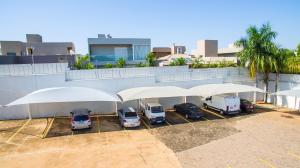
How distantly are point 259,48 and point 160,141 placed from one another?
59.5 feet

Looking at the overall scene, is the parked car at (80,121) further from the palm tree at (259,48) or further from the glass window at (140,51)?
the glass window at (140,51)

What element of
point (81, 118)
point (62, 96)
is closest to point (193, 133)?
point (81, 118)

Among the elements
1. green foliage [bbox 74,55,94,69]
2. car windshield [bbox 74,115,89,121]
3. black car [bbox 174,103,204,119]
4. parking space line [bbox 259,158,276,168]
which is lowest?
parking space line [bbox 259,158,276,168]

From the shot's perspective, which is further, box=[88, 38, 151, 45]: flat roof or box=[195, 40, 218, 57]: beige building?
box=[195, 40, 218, 57]: beige building

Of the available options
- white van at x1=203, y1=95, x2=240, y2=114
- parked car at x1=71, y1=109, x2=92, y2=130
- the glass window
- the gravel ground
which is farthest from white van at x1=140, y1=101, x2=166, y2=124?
the glass window

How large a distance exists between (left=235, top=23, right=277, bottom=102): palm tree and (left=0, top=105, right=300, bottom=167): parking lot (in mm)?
6661

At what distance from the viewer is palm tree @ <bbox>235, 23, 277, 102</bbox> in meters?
25.4

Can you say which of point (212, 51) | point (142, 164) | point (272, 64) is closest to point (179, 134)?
point (142, 164)

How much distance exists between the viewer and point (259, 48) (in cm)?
2592

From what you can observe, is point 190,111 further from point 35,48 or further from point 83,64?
point 35,48

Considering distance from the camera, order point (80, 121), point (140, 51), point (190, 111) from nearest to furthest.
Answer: point (80, 121) → point (190, 111) → point (140, 51)

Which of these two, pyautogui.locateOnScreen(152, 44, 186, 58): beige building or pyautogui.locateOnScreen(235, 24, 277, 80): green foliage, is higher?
pyautogui.locateOnScreen(152, 44, 186, 58): beige building

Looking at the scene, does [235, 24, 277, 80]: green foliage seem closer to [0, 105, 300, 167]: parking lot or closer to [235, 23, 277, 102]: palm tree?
[235, 23, 277, 102]: palm tree

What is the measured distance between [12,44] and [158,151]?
3698 centimetres
